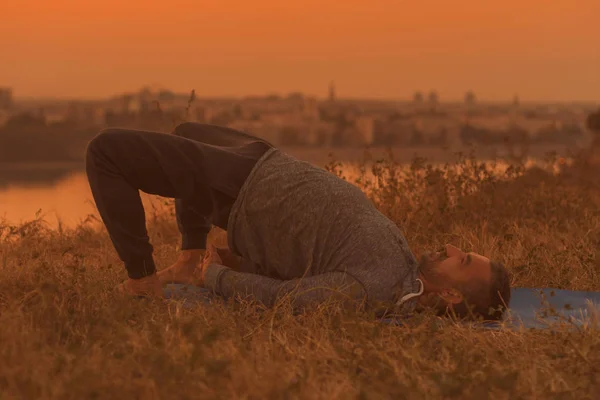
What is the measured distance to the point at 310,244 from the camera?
4.09 metres

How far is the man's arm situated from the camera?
12.5 ft

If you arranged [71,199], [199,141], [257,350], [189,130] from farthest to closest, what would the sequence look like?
[71,199]
[189,130]
[199,141]
[257,350]

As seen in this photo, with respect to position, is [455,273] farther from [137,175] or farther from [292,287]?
[137,175]

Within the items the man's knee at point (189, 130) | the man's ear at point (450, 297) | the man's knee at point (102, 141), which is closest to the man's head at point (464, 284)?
the man's ear at point (450, 297)

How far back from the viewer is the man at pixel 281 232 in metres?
3.95

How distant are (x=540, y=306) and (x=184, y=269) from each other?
207 centimetres

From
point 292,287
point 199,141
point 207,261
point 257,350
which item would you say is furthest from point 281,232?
point 257,350

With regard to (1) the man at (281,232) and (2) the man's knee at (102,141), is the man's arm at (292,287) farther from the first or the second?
(2) the man's knee at (102,141)

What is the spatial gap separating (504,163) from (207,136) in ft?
13.6

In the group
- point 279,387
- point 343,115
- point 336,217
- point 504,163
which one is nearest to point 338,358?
point 279,387

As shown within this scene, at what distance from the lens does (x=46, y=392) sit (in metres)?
2.66

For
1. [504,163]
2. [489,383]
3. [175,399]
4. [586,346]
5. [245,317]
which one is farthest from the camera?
[504,163]

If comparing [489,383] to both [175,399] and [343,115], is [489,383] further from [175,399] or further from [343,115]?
[343,115]

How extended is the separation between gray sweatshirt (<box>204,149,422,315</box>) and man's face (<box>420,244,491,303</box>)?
0.09 metres
